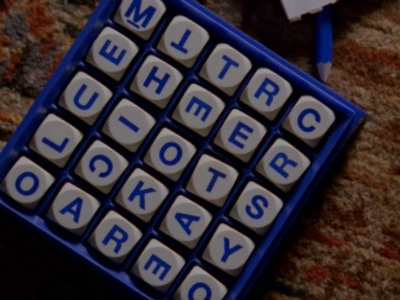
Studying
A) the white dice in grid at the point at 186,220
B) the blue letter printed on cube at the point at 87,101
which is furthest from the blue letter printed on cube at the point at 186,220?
the blue letter printed on cube at the point at 87,101

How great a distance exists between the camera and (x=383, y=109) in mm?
544

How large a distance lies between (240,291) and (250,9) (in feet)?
0.73

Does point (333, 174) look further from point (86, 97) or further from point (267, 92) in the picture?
point (86, 97)

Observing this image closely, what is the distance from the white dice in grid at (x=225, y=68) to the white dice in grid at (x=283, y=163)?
53 millimetres

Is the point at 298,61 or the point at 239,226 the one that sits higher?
the point at 298,61

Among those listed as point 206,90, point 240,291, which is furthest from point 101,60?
point 240,291

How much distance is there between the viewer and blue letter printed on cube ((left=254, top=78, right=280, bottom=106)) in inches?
19.0

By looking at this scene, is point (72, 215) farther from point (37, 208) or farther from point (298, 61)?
point (298, 61)

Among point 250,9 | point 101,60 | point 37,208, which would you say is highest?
point 250,9

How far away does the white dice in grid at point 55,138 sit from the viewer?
0.49 meters

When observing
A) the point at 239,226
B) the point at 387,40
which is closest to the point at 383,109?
the point at 387,40

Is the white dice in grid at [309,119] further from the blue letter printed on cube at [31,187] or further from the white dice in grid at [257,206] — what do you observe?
the blue letter printed on cube at [31,187]

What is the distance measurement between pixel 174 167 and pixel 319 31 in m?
0.16

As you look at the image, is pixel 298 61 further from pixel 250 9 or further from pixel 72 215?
pixel 72 215
